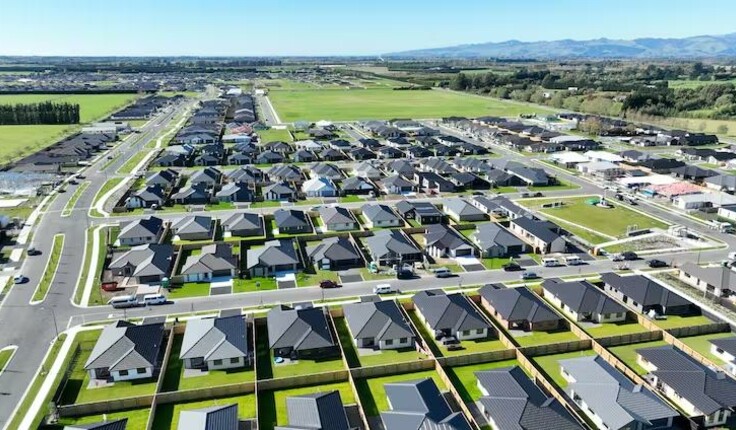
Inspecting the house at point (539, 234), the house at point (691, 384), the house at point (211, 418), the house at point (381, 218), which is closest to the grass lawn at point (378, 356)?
the house at point (211, 418)

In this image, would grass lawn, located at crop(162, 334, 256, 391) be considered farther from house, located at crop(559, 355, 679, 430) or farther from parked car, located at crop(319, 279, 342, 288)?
house, located at crop(559, 355, 679, 430)

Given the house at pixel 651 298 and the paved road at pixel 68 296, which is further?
the house at pixel 651 298

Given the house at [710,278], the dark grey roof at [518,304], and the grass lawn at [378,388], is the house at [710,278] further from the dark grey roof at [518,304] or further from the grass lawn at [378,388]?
the grass lawn at [378,388]

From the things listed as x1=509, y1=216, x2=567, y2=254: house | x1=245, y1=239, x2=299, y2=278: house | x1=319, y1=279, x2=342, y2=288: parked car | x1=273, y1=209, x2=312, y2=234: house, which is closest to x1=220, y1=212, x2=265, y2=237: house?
x1=273, y1=209, x2=312, y2=234: house

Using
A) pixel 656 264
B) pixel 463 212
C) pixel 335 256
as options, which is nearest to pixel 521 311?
pixel 335 256

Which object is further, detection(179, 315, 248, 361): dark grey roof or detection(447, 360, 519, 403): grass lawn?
detection(179, 315, 248, 361): dark grey roof
